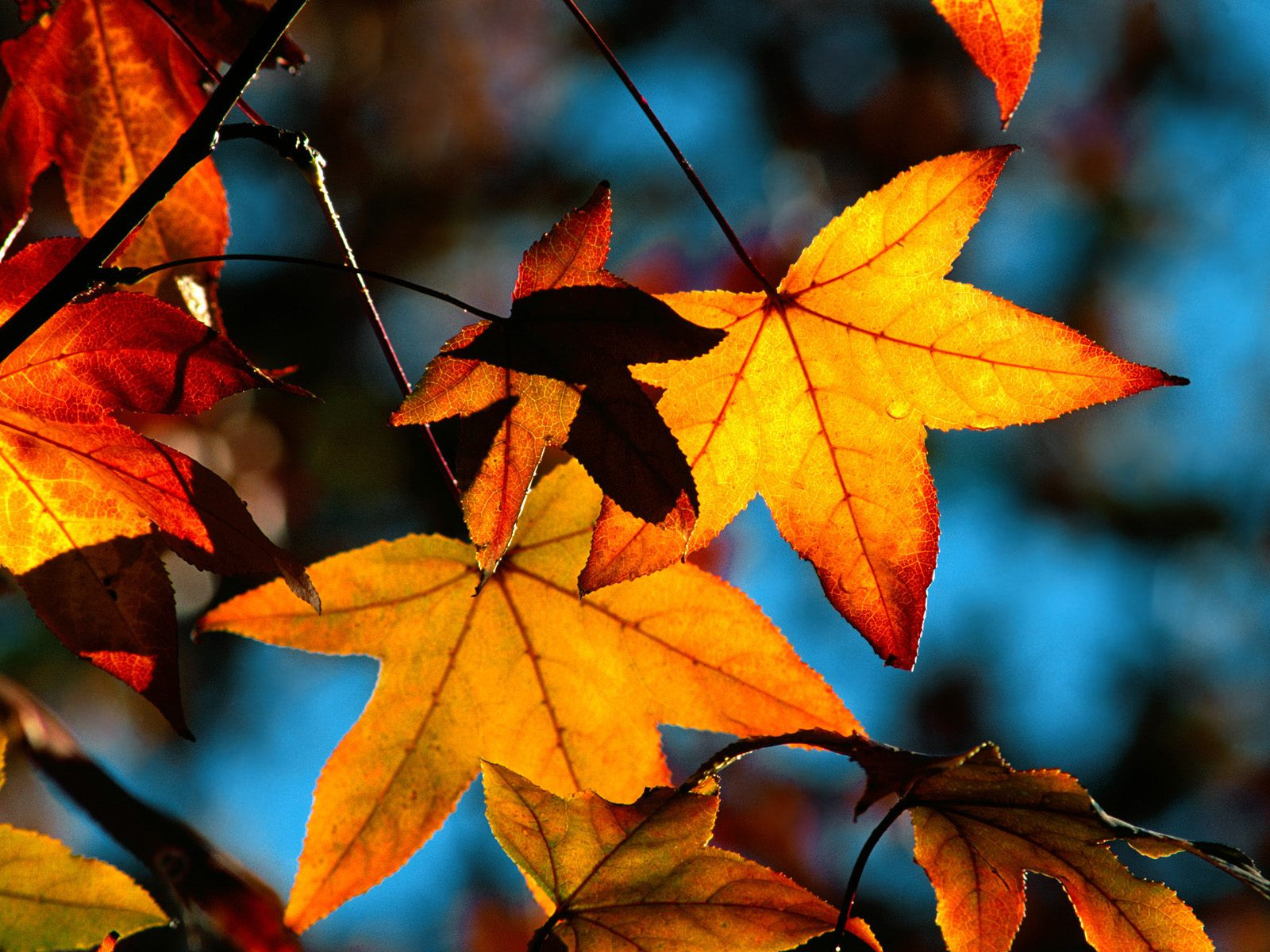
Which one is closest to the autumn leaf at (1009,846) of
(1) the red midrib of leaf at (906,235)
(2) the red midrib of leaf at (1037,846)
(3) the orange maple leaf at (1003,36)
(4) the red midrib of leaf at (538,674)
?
(2) the red midrib of leaf at (1037,846)

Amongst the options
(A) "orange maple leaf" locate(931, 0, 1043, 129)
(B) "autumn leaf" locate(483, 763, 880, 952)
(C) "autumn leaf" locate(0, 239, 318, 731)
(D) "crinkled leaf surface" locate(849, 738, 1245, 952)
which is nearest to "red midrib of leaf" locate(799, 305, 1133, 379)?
(A) "orange maple leaf" locate(931, 0, 1043, 129)

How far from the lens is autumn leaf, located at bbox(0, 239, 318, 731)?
0.80m

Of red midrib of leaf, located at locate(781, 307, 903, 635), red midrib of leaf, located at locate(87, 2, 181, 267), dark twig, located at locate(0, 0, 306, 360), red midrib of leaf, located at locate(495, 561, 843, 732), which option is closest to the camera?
dark twig, located at locate(0, 0, 306, 360)

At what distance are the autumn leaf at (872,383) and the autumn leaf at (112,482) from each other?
0.41 m

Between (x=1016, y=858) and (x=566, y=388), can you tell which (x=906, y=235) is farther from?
(x=1016, y=858)

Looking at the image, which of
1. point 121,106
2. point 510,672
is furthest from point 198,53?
point 510,672

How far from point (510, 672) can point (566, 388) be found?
46 cm

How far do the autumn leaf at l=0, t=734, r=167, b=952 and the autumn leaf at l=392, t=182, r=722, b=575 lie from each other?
1.69 feet

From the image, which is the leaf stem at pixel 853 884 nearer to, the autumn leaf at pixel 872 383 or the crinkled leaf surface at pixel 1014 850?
the crinkled leaf surface at pixel 1014 850

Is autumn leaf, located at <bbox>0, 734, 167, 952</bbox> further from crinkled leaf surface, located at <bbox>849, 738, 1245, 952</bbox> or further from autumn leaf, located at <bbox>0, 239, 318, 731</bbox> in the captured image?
crinkled leaf surface, located at <bbox>849, 738, 1245, 952</bbox>

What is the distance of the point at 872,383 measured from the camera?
3.44 ft

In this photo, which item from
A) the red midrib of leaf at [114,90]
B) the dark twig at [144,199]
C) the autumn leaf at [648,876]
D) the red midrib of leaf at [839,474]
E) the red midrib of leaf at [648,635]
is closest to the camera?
the dark twig at [144,199]

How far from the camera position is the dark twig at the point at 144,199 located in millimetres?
728

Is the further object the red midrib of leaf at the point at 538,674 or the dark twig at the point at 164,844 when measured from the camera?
the dark twig at the point at 164,844
